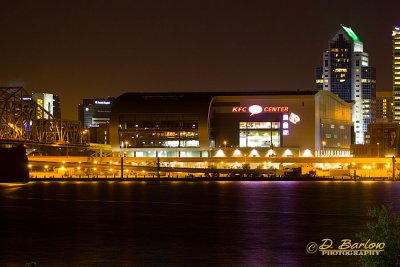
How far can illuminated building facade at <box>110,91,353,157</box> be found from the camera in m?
147

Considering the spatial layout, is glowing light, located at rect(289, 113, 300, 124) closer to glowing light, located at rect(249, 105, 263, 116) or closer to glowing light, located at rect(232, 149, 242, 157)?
glowing light, located at rect(249, 105, 263, 116)

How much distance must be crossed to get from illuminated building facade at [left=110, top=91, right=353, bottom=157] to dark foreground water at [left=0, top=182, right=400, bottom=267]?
63.9m

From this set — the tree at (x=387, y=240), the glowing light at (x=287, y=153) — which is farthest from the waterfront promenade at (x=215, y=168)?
the tree at (x=387, y=240)

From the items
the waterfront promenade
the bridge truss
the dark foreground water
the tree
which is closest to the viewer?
the tree

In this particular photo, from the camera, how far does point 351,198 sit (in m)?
79.2

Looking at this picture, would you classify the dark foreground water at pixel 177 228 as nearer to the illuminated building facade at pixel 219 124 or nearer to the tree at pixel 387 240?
the tree at pixel 387 240

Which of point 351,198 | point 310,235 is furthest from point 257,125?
point 310,235

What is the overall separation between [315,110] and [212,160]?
26.6 meters

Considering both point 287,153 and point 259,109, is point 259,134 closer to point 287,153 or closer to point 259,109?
point 259,109

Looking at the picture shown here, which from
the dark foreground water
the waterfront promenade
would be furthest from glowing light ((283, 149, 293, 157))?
the dark foreground water

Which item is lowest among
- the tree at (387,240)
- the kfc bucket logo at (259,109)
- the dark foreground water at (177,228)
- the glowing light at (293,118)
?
the dark foreground water at (177,228)

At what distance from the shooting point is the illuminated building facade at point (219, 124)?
147 m

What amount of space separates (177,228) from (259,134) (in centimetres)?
9977

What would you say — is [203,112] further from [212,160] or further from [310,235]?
[310,235]
